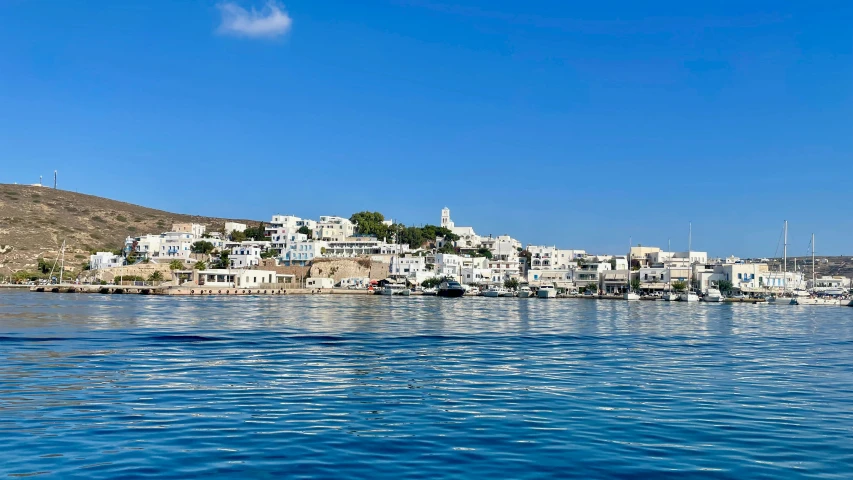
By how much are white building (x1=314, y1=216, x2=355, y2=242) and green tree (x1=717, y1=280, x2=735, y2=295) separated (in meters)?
70.6

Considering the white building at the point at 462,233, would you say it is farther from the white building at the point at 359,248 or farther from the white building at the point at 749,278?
the white building at the point at 749,278

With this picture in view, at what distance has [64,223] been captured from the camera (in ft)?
516

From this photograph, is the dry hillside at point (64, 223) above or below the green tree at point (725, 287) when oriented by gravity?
above

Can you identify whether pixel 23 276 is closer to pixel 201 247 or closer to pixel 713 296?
pixel 201 247

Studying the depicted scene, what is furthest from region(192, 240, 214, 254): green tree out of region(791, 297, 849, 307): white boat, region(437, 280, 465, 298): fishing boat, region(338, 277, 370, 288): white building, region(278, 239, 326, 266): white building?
region(791, 297, 849, 307): white boat

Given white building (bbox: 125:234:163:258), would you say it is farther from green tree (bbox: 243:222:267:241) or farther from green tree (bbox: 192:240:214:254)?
green tree (bbox: 243:222:267:241)

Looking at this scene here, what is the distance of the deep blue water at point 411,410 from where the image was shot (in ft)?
34.3

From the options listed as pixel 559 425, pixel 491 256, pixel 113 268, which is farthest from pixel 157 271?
pixel 559 425

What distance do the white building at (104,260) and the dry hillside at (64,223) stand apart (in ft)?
14.4

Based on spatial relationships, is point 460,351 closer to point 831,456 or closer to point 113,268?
point 831,456

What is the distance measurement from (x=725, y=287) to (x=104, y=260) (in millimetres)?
106040

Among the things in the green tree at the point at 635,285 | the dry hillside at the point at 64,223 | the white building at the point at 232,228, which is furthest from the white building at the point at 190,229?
the green tree at the point at 635,285

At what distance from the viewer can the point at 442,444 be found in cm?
1169

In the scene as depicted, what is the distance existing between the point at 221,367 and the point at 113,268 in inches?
4248
